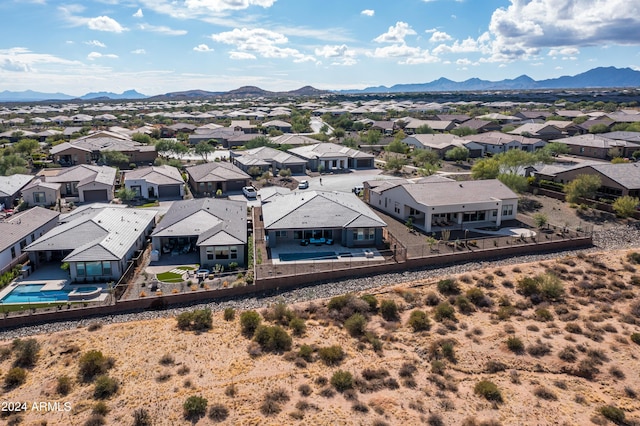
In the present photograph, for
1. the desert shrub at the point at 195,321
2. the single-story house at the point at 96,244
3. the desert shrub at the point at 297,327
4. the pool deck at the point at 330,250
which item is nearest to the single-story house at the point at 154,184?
the single-story house at the point at 96,244

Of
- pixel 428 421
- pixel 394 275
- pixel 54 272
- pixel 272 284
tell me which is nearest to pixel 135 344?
pixel 272 284

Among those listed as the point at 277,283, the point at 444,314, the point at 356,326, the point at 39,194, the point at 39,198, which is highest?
the point at 39,194

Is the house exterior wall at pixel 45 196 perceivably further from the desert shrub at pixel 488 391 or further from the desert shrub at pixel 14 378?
the desert shrub at pixel 488 391

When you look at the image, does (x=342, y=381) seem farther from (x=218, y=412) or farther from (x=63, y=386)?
(x=63, y=386)

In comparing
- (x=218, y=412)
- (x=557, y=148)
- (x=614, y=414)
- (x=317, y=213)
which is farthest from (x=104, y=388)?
(x=557, y=148)

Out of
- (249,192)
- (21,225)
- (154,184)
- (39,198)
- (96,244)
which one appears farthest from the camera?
(249,192)

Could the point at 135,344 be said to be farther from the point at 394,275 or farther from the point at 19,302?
the point at 394,275
